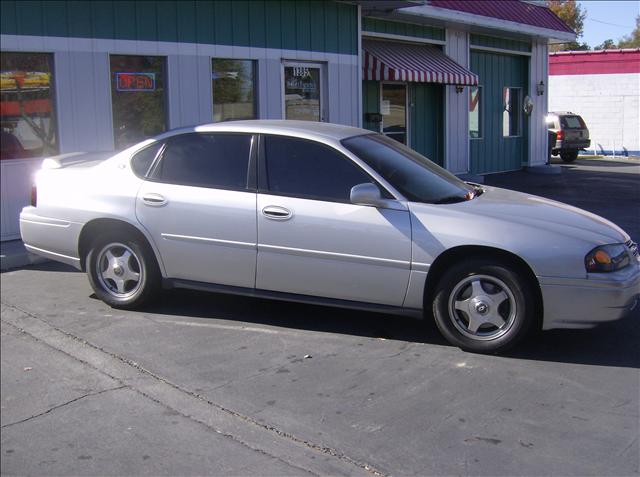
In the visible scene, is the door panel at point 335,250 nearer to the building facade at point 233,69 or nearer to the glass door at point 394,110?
the building facade at point 233,69

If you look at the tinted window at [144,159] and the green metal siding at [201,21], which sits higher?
the green metal siding at [201,21]

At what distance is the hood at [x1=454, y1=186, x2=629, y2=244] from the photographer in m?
5.38

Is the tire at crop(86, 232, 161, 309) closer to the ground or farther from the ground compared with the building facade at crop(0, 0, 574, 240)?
closer to the ground

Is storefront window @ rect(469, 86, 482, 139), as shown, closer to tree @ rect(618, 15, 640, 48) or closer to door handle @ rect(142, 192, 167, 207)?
door handle @ rect(142, 192, 167, 207)

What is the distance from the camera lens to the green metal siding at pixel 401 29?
1482 centimetres

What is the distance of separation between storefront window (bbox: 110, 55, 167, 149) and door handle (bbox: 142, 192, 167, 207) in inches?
147

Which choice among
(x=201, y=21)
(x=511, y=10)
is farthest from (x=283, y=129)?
(x=511, y=10)

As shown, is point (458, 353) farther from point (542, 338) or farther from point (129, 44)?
point (129, 44)

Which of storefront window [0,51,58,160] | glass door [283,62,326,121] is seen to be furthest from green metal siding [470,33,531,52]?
storefront window [0,51,58,160]

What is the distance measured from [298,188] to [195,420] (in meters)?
2.13

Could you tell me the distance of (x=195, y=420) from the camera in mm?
4438

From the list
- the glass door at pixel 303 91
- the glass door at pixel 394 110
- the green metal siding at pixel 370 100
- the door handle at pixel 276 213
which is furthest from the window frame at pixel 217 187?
the glass door at pixel 394 110

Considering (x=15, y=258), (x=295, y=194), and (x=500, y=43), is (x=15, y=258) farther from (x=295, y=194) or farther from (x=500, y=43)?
(x=500, y=43)

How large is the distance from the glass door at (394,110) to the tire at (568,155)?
452 inches
